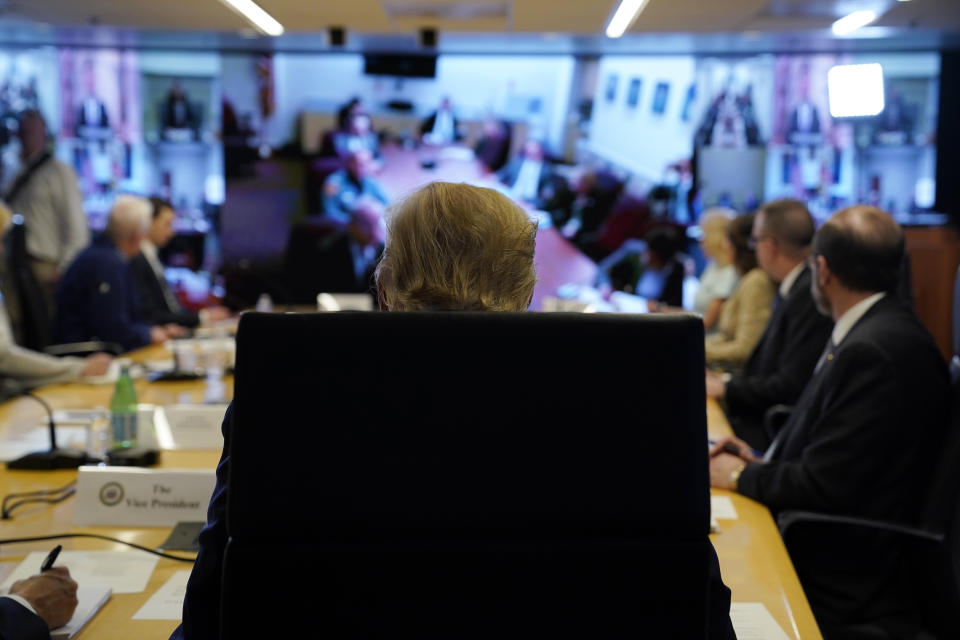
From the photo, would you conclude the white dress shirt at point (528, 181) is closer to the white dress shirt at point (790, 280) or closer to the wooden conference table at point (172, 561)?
the white dress shirt at point (790, 280)

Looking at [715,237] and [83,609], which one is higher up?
[715,237]

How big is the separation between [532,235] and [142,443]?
1599 mm

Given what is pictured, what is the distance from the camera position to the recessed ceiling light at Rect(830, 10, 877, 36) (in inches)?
229

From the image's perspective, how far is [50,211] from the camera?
789 cm

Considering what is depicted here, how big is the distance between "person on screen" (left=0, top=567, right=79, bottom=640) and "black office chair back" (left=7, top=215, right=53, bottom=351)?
3248 millimetres

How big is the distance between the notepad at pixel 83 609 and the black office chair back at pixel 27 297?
3225 millimetres

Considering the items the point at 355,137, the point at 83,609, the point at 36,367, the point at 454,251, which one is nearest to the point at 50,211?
the point at 355,137

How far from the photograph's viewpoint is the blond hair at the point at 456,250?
110 centimetres

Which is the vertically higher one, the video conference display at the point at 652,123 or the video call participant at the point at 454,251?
the video conference display at the point at 652,123

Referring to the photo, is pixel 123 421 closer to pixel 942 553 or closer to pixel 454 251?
pixel 454 251

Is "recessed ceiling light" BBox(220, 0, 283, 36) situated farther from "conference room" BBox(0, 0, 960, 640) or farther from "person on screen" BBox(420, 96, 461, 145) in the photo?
"person on screen" BBox(420, 96, 461, 145)

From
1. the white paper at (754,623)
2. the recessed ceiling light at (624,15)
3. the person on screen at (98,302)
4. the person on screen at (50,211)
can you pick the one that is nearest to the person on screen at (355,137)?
the person on screen at (50,211)

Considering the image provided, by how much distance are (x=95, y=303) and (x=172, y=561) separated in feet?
11.1

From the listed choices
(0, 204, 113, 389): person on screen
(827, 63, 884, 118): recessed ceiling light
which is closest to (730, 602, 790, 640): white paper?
(0, 204, 113, 389): person on screen
